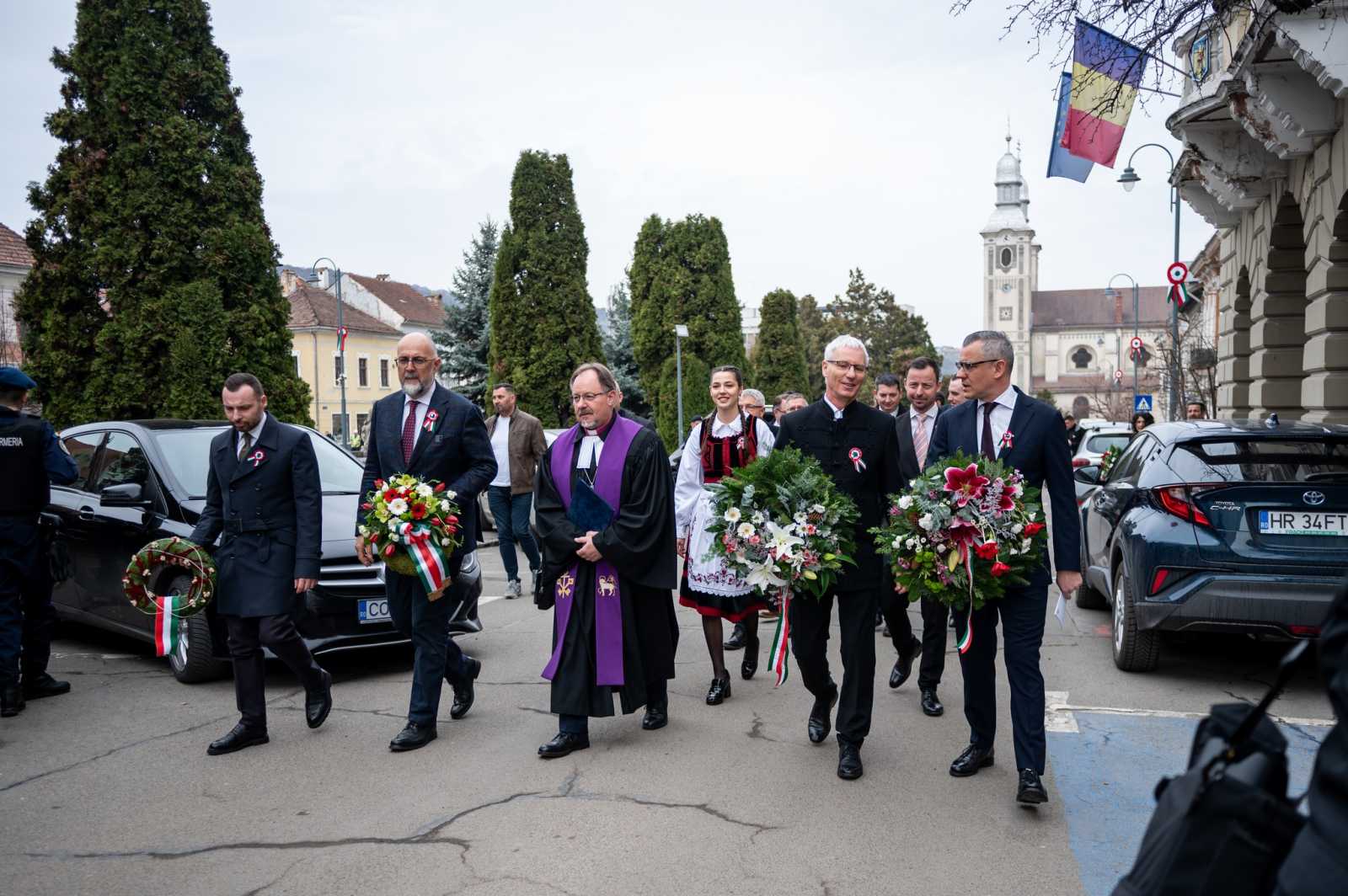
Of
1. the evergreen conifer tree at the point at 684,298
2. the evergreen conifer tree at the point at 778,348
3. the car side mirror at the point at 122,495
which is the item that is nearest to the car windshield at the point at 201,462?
the car side mirror at the point at 122,495

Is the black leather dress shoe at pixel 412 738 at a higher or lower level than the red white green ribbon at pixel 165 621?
lower

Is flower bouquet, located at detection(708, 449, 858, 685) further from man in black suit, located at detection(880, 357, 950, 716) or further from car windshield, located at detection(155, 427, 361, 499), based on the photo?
car windshield, located at detection(155, 427, 361, 499)

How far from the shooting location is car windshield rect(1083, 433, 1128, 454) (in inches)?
723

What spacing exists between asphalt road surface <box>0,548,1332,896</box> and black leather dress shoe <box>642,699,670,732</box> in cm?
7

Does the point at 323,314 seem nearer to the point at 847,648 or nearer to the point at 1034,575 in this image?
the point at 847,648

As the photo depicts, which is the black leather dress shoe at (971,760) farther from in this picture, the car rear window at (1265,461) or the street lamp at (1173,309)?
the street lamp at (1173,309)

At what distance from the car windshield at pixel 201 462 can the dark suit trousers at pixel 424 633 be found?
1932 mm

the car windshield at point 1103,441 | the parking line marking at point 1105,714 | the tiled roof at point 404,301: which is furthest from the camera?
the tiled roof at point 404,301

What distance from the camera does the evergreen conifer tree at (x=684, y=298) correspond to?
161 ft

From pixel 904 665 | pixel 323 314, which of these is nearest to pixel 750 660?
pixel 904 665

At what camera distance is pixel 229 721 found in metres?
6.73

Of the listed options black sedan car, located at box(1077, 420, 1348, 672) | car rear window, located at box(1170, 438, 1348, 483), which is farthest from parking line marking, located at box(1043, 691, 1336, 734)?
car rear window, located at box(1170, 438, 1348, 483)

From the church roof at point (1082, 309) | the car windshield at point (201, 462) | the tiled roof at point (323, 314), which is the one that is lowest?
the car windshield at point (201, 462)

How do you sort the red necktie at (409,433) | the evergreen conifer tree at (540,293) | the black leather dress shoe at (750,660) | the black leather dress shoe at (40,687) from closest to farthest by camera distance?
the red necktie at (409,433) → the black leather dress shoe at (40,687) → the black leather dress shoe at (750,660) → the evergreen conifer tree at (540,293)
